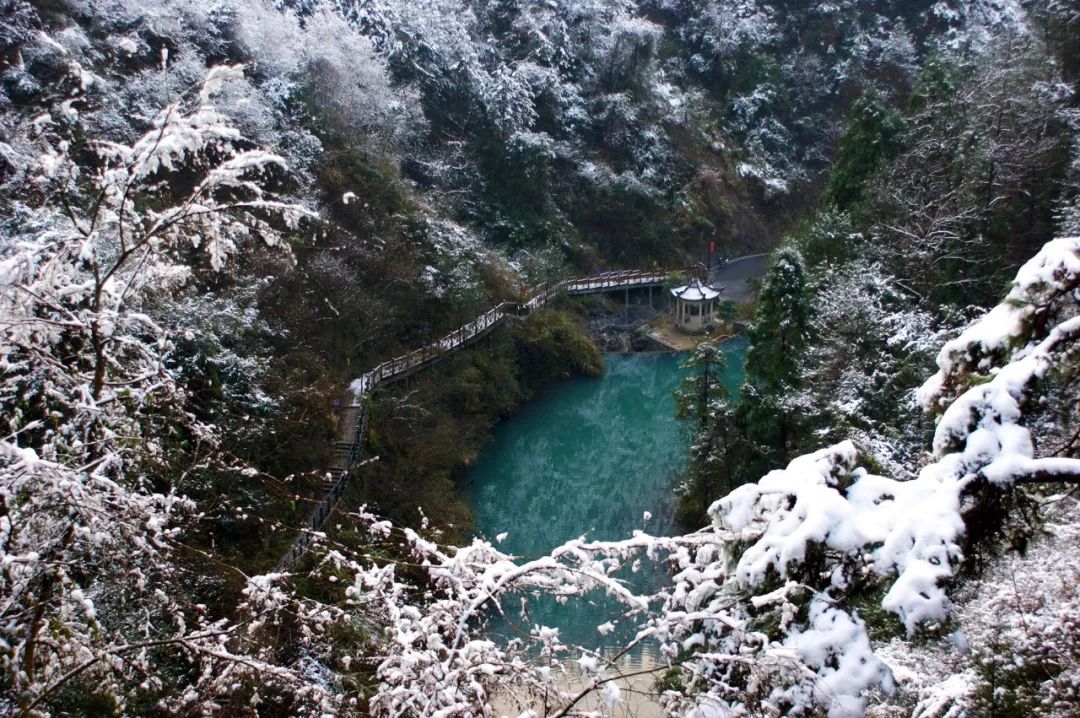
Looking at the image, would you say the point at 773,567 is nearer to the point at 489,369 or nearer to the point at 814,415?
the point at 814,415

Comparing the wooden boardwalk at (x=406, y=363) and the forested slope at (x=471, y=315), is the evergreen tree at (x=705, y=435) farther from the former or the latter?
the wooden boardwalk at (x=406, y=363)

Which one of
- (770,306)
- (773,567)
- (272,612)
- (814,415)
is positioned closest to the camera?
(773,567)

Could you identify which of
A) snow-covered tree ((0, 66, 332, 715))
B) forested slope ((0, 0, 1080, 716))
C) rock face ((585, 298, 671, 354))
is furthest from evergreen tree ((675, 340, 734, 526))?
snow-covered tree ((0, 66, 332, 715))

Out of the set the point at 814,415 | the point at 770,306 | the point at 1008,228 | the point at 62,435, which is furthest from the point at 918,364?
the point at 62,435

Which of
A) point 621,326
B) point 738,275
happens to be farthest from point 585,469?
point 738,275

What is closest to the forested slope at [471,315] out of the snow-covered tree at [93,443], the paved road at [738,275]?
the snow-covered tree at [93,443]

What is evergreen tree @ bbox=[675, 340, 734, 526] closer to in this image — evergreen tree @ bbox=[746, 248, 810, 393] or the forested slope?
the forested slope

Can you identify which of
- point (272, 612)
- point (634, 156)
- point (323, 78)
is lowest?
point (272, 612)
